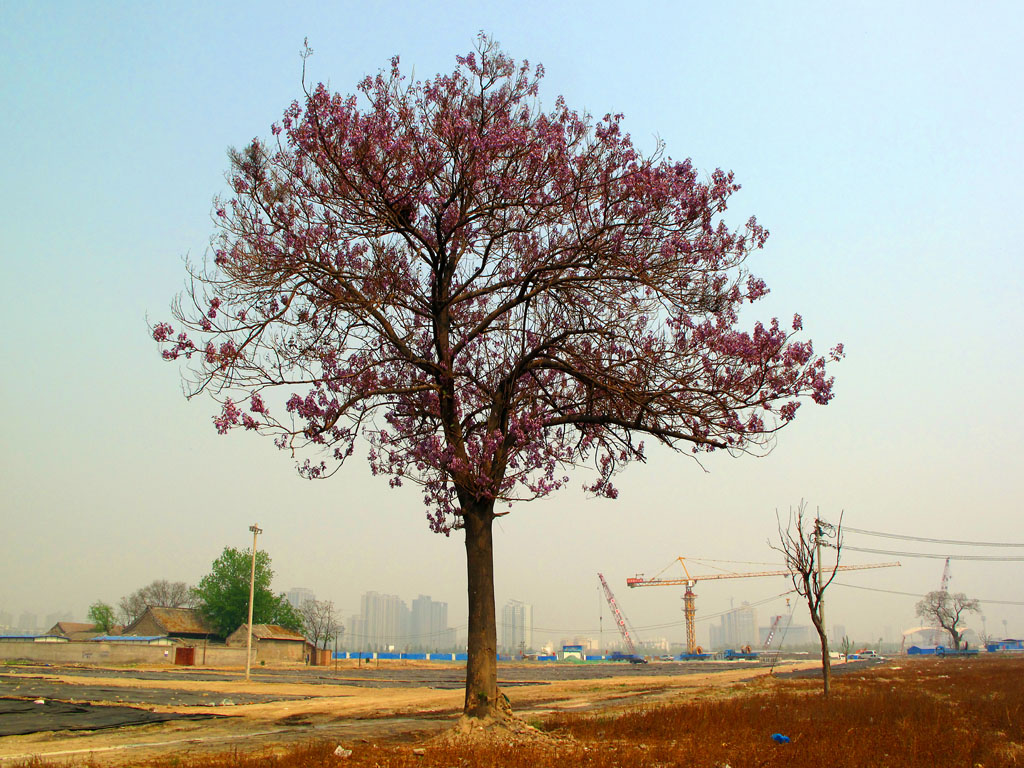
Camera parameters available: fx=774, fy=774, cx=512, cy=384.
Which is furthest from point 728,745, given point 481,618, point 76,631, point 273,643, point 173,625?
point 76,631

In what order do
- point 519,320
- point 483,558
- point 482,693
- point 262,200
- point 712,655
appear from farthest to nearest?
point 712,655, point 519,320, point 262,200, point 483,558, point 482,693

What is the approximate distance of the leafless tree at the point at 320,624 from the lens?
96.7 m

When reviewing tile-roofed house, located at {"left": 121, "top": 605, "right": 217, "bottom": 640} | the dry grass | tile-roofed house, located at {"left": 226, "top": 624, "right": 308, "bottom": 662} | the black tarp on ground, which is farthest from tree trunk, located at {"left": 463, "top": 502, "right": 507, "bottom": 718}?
tile-roofed house, located at {"left": 121, "top": 605, "right": 217, "bottom": 640}

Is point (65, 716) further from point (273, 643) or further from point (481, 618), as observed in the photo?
point (273, 643)

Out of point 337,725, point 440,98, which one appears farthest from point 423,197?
point 337,725

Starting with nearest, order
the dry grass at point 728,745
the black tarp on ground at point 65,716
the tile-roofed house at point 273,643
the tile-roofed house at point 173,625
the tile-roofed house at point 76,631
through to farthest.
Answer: the dry grass at point 728,745 < the black tarp on ground at point 65,716 < the tile-roofed house at point 273,643 < the tile-roofed house at point 173,625 < the tile-roofed house at point 76,631

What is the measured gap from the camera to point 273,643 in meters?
76.9

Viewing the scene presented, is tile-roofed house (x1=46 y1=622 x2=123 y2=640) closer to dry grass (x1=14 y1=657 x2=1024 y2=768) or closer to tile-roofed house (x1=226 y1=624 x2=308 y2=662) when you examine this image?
tile-roofed house (x1=226 y1=624 x2=308 y2=662)

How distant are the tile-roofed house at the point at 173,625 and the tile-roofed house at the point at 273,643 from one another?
18.9 feet

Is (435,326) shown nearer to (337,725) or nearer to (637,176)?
(637,176)

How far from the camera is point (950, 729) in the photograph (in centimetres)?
1404

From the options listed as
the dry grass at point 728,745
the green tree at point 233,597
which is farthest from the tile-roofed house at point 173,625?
the dry grass at point 728,745

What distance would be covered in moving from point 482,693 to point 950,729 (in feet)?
28.3

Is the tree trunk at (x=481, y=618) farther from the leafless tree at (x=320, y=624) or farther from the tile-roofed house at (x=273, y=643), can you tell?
the leafless tree at (x=320, y=624)
